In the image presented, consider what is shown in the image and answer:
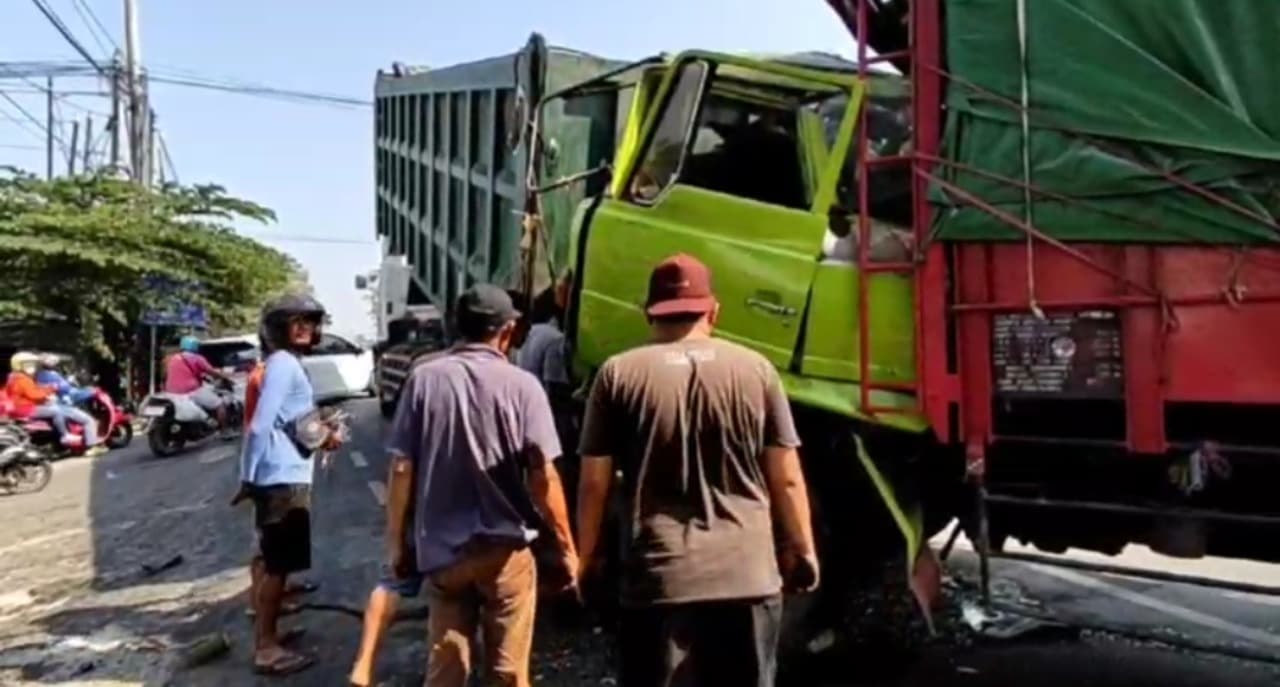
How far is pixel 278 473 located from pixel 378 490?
15.0 feet

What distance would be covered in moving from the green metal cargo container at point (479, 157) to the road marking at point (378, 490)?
4.90ft

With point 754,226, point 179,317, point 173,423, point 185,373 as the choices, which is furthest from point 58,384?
point 754,226

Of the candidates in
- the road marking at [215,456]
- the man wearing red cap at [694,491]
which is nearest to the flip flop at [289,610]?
the man wearing red cap at [694,491]

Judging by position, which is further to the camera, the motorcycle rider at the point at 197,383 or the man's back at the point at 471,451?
the motorcycle rider at the point at 197,383

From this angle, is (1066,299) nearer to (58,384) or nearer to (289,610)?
(289,610)

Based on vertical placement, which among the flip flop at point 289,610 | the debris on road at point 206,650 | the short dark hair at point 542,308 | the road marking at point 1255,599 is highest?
the short dark hair at point 542,308

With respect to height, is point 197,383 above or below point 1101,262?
below

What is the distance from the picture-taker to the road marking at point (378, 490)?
950 cm

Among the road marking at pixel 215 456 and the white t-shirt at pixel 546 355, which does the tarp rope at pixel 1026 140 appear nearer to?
the white t-shirt at pixel 546 355

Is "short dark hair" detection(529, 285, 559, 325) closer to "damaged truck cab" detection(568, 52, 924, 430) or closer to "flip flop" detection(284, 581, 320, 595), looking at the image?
"damaged truck cab" detection(568, 52, 924, 430)

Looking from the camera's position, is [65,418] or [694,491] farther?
[65,418]

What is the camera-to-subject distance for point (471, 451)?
3.93m

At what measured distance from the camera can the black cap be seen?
403 cm

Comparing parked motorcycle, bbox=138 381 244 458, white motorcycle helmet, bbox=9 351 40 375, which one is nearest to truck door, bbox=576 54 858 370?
parked motorcycle, bbox=138 381 244 458
